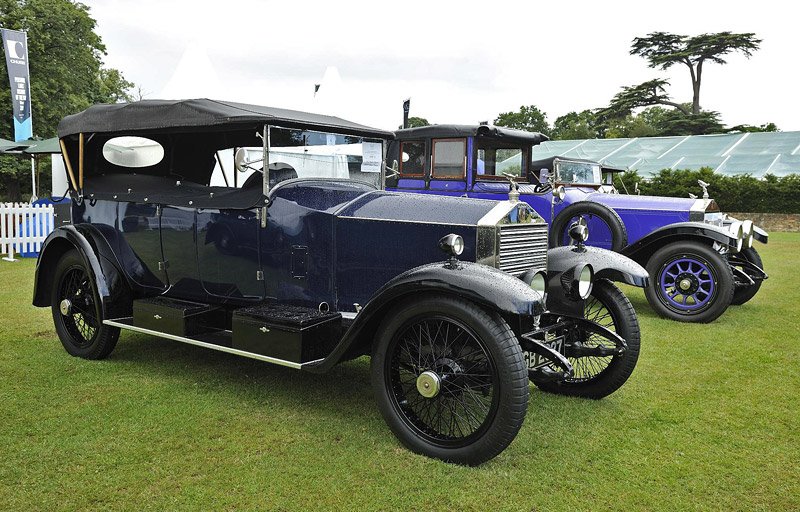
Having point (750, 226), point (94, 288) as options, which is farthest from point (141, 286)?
point (750, 226)

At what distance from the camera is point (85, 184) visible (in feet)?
17.0

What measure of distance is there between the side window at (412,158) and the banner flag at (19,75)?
12.4 meters

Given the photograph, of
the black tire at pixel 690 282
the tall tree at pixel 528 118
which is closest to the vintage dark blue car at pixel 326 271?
the black tire at pixel 690 282

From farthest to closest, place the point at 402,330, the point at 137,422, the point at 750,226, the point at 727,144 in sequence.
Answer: the point at 727,144 < the point at 750,226 < the point at 137,422 < the point at 402,330

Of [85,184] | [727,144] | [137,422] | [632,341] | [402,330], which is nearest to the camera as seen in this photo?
[402,330]

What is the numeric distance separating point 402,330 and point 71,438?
1942 mm

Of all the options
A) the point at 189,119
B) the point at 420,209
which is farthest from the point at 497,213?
the point at 189,119

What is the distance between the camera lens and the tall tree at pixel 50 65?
84.1ft

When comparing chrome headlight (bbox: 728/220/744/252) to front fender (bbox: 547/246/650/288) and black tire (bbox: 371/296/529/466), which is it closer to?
front fender (bbox: 547/246/650/288)

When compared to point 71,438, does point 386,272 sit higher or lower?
higher

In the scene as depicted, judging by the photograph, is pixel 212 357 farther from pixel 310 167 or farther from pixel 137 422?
pixel 310 167

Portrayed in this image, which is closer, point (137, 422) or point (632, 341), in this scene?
point (137, 422)

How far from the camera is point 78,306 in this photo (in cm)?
511

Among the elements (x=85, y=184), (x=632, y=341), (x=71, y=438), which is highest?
(x=85, y=184)
